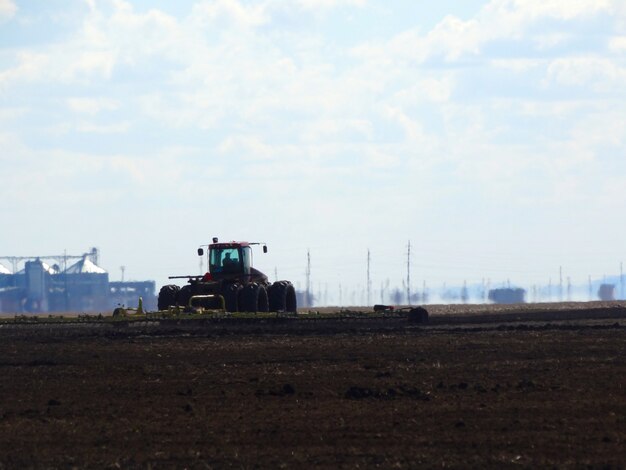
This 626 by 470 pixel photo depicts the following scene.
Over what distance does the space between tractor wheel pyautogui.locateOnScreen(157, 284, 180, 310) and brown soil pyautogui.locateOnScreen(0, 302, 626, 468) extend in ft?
44.1

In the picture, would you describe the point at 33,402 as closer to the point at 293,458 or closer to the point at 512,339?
the point at 293,458

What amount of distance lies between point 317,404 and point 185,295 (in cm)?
2766

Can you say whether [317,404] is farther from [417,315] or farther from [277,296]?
[277,296]

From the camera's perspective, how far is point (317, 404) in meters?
20.1

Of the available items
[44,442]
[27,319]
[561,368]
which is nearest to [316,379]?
[561,368]

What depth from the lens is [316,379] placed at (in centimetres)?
2391

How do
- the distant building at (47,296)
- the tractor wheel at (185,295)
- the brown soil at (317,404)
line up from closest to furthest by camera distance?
the brown soil at (317,404), the tractor wheel at (185,295), the distant building at (47,296)

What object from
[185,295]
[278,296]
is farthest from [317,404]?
[278,296]

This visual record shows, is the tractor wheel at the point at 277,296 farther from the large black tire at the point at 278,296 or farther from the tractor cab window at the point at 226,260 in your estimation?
the tractor cab window at the point at 226,260

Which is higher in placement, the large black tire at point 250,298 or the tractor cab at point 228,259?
the tractor cab at point 228,259

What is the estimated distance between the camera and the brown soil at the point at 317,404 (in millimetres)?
15445

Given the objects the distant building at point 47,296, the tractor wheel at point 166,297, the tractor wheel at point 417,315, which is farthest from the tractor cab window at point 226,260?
the distant building at point 47,296

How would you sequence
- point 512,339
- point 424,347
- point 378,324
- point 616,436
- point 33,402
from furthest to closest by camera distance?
1. point 378,324
2. point 512,339
3. point 424,347
4. point 33,402
5. point 616,436

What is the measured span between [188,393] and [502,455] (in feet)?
26.5
